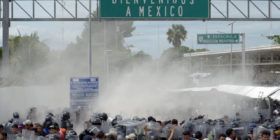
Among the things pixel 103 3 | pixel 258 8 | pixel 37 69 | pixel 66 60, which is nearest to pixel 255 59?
pixel 66 60

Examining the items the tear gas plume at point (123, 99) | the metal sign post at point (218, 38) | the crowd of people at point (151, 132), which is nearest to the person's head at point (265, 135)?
the crowd of people at point (151, 132)

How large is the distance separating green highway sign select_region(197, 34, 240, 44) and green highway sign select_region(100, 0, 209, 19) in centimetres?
1211

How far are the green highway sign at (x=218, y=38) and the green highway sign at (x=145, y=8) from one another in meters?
12.1

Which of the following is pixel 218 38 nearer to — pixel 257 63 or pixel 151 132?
pixel 151 132

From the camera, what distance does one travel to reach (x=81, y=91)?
57.7 ft

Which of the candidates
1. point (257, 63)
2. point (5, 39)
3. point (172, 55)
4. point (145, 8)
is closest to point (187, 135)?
point (145, 8)

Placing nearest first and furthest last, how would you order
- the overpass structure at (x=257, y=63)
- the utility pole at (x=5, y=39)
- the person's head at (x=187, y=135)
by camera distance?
the person's head at (x=187, y=135)
the utility pole at (x=5, y=39)
the overpass structure at (x=257, y=63)

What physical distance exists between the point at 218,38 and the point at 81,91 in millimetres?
15632

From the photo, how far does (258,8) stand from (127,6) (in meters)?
6.62

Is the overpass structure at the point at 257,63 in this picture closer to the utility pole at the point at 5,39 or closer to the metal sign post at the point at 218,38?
the metal sign post at the point at 218,38

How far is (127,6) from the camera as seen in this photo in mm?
18188

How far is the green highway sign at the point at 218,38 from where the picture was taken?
98.5 feet

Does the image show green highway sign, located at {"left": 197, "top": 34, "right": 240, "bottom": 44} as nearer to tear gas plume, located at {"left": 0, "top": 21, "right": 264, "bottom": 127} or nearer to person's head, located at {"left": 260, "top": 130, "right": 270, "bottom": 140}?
tear gas plume, located at {"left": 0, "top": 21, "right": 264, "bottom": 127}

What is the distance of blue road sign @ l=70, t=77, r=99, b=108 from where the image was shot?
17.5m
